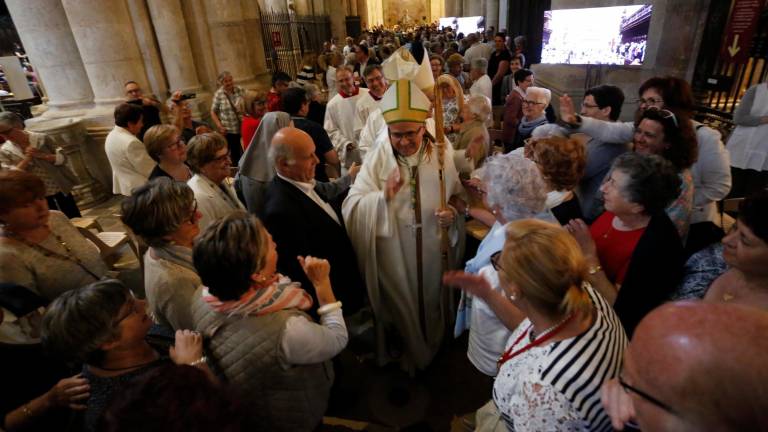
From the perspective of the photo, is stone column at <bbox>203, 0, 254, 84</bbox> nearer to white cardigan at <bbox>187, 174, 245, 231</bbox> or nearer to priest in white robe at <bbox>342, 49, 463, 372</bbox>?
white cardigan at <bbox>187, 174, 245, 231</bbox>

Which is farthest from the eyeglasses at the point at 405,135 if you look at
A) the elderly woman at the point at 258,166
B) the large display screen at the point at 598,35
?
the large display screen at the point at 598,35

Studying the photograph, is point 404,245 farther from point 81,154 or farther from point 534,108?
point 81,154

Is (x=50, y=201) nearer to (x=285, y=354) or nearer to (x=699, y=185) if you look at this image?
(x=285, y=354)

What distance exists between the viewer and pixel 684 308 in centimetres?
78

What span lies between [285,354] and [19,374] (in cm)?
163

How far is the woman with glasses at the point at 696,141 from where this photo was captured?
8.02ft

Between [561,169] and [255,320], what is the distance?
5.55 ft

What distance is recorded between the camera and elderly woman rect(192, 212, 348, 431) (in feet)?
4.50

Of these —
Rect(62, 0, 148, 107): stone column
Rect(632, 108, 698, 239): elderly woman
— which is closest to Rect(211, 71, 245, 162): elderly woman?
Rect(62, 0, 148, 107): stone column

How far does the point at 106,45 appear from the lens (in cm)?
545

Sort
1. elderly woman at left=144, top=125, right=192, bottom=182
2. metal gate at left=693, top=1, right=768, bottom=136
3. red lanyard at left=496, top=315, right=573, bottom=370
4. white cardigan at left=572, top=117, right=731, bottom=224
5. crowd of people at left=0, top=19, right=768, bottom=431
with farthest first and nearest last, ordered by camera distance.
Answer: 1. metal gate at left=693, top=1, right=768, bottom=136
2. elderly woman at left=144, top=125, right=192, bottom=182
3. white cardigan at left=572, top=117, right=731, bottom=224
4. red lanyard at left=496, top=315, right=573, bottom=370
5. crowd of people at left=0, top=19, right=768, bottom=431

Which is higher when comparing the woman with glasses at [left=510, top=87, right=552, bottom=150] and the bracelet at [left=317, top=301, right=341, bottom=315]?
the woman with glasses at [left=510, top=87, right=552, bottom=150]

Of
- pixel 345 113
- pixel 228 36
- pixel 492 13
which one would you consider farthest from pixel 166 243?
pixel 492 13

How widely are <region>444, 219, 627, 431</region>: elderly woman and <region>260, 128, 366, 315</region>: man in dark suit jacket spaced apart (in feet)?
4.06
